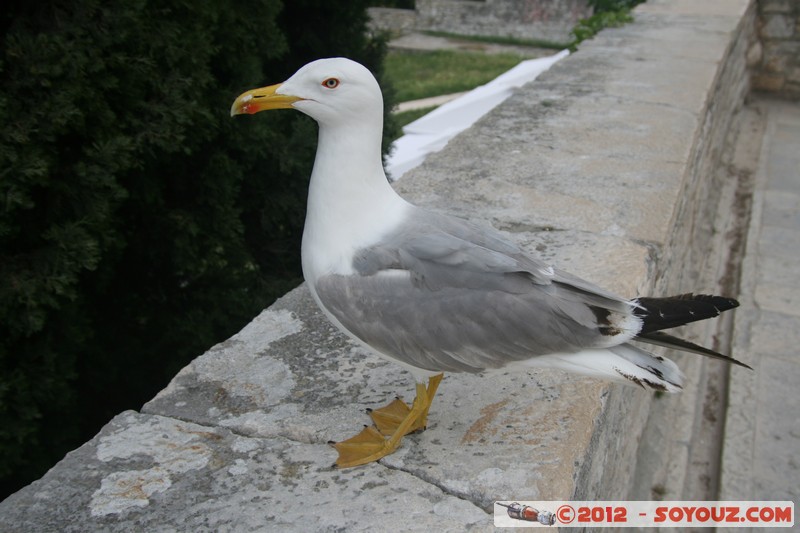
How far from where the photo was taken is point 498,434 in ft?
5.81

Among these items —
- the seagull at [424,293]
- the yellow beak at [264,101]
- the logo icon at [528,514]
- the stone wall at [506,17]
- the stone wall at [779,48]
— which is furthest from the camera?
the stone wall at [506,17]

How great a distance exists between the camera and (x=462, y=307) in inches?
63.7

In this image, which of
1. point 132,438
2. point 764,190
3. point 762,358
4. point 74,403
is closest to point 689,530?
point 762,358

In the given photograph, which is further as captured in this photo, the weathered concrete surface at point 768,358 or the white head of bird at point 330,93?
the weathered concrete surface at point 768,358

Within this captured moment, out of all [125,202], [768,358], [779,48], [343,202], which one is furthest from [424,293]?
[779,48]

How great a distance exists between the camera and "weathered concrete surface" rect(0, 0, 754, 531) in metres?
1.55

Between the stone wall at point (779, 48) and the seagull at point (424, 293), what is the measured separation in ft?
22.2

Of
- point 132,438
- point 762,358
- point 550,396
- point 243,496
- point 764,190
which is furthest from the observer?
point 764,190

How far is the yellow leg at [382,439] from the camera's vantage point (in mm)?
1685

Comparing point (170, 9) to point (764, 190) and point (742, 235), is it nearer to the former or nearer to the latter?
point (742, 235)

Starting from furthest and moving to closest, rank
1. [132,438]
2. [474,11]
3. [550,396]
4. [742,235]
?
[474,11], [742,235], [550,396], [132,438]

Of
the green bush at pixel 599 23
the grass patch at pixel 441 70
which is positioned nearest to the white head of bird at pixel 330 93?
the green bush at pixel 599 23

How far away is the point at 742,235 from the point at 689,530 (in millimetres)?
2624

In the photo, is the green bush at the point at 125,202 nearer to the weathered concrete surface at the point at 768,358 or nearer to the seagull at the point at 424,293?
the seagull at the point at 424,293
